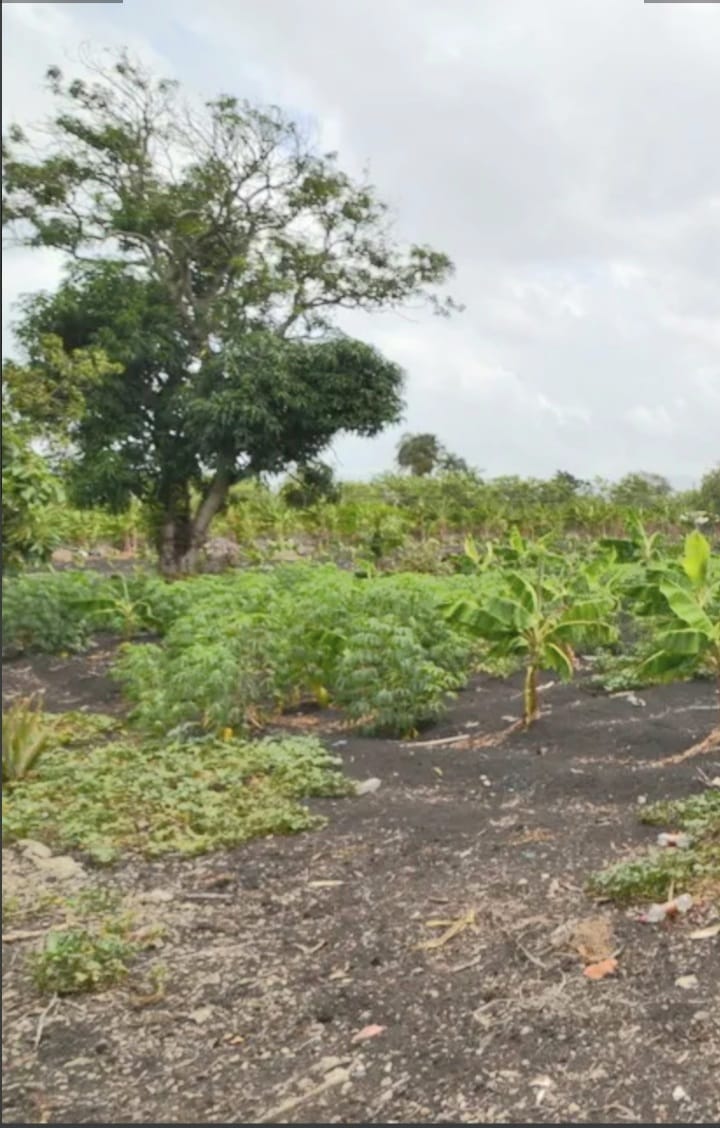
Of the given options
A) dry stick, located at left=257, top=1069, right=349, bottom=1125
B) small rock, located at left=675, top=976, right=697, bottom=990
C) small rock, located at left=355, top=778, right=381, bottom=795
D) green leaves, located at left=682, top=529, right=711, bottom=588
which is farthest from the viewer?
green leaves, located at left=682, top=529, right=711, bottom=588

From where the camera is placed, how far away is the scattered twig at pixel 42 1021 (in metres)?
1.14

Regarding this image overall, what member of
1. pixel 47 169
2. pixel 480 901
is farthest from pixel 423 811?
pixel 47 169

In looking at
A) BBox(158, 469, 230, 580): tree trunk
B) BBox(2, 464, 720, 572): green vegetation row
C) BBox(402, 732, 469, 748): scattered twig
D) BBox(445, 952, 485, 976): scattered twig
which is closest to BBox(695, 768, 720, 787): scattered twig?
BBox(402, 732, 469, 748): scattered twig

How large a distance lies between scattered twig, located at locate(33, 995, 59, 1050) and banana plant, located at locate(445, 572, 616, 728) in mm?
1989

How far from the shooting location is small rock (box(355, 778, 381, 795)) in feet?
8.08

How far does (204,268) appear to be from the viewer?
2.55m

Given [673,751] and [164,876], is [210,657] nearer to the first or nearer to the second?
[164,876]

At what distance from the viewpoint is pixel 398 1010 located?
4.28 feet

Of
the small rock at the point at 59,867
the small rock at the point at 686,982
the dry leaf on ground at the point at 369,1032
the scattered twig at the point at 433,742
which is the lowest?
the dry leaf on ground at the point at 369,1032

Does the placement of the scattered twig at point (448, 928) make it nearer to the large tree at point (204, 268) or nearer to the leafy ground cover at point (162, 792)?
the leafy ground cover at point (162, 792)

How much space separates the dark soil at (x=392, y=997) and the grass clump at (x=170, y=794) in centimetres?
8

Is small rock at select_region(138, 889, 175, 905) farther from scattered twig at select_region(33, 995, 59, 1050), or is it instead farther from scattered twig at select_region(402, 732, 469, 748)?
scattered twig at select_region(402, 732, 469, 748)

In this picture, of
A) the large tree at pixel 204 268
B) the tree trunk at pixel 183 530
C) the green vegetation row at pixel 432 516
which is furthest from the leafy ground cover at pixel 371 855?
the green vegetation row at pixel 432 516

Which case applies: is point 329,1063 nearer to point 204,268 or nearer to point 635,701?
point 204,268
